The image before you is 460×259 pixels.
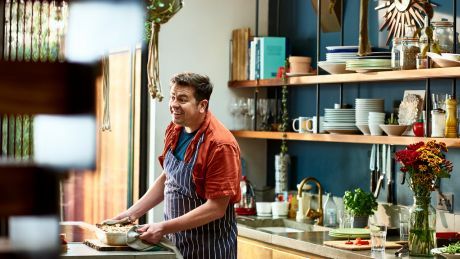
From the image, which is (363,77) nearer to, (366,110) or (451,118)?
(366,110)

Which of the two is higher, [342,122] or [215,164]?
[342,122]

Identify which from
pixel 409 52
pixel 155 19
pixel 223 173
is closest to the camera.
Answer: pixel 155 19

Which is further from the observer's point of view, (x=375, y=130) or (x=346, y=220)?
(x=346, y=220)

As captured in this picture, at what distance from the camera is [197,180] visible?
3.93 m

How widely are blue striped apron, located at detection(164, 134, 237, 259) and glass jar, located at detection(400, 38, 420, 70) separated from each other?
4.07 ft

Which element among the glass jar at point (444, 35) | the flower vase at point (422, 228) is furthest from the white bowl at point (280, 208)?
the glass jar at point (444, 35)

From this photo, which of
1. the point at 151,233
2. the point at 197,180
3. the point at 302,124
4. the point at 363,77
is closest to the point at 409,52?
the point at 363,77

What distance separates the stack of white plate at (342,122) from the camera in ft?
16.8

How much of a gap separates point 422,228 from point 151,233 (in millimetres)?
1333

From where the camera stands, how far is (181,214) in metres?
4.01

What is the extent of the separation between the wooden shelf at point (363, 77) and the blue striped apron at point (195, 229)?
47.5 inches

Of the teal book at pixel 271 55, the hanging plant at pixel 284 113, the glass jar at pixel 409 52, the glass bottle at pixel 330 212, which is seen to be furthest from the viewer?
the teal book at pixel 271 55

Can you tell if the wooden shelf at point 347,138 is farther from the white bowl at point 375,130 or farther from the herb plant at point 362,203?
the herb plant at point 362,203

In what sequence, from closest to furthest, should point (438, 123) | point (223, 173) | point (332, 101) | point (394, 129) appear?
point (223, 173)
point (438, 123)
point (394, 129)
point (332, 101)
